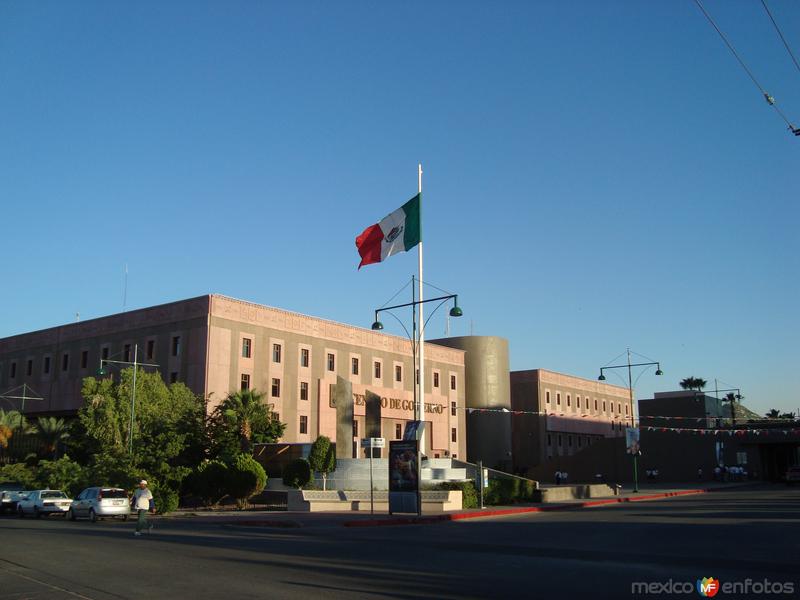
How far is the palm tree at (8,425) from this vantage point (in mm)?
51531

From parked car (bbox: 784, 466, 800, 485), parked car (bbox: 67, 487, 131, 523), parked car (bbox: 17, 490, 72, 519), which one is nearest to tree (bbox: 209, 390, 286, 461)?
parked car (bbox: 17, 490, 72, 519)

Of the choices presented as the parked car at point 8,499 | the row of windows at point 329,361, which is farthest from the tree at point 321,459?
the row of windows at point 329,361

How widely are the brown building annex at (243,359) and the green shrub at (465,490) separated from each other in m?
21.6

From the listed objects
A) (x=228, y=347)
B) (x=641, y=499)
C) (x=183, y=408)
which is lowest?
(x=641, y=499)

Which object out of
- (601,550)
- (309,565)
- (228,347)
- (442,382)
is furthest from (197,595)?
(442,382)

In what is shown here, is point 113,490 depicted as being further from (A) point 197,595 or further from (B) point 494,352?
(B) point 494,352

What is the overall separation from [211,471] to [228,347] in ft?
63.6

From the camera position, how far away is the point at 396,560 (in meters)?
14.6

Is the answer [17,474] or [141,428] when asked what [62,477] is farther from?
[17,474]

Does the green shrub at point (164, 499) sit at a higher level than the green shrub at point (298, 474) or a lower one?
lower

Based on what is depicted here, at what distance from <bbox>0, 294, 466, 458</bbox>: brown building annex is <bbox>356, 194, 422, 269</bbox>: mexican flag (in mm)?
20152

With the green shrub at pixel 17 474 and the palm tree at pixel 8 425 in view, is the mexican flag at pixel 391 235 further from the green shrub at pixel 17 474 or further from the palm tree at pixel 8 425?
the palm tree at pixel 8 425

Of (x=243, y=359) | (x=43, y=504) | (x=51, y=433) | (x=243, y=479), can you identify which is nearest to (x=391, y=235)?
(x=243, y=479)

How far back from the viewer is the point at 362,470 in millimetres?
37250
